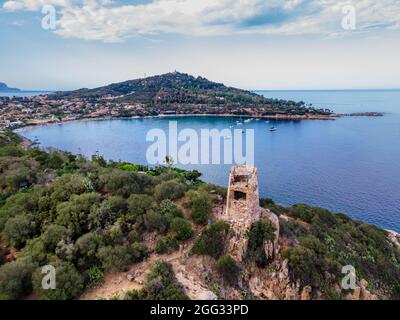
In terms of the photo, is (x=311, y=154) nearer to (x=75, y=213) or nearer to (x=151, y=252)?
(x=151, y=252)

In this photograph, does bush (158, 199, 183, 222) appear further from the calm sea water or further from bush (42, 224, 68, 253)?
the calm sea water

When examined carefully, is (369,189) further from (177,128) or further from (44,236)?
(177,128)

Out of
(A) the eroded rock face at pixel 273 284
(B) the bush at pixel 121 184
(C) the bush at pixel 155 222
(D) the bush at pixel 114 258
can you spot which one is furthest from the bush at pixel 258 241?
(B) the bush at pixel 121 184

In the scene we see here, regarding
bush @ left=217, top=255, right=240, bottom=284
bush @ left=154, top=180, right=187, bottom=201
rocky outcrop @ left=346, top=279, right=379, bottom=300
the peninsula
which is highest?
the peninsula

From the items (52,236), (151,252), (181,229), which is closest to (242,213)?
(181,229)

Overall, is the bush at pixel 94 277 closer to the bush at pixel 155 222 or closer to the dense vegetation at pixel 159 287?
the dense vegetation at pixel 159 287

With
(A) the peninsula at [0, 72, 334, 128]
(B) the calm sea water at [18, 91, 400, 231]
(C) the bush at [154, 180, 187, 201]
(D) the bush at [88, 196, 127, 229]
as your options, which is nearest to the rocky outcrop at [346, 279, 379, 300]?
(C) the bush at [154, 180, 187, 201]
